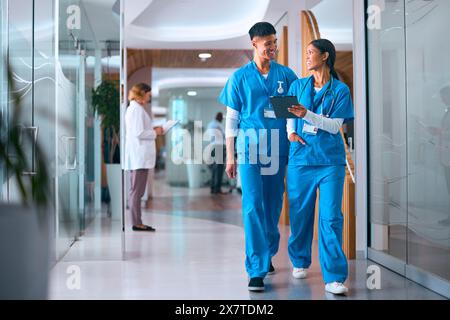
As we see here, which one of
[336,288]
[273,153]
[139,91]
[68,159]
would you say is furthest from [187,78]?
[336,288]

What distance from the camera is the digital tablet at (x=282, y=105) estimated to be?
11.4ft

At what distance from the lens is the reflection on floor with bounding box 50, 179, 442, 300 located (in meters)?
3.48

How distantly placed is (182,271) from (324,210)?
1146mm

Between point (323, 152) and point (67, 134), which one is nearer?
point (323, 152)

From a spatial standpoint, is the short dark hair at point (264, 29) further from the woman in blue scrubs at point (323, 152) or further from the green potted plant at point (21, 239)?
the green potted plant at point (21, 239)

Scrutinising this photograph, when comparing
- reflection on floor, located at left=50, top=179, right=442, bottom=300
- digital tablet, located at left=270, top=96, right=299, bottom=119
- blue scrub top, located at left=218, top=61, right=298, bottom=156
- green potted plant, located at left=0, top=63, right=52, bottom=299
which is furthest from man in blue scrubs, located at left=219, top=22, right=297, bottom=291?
green potted plant, located at left=0, top=63, right=52, bottom=299

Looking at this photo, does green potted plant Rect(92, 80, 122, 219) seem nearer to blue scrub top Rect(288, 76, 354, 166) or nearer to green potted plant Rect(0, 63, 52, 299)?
blue scrub top Rect(288, 76, 354, 166)

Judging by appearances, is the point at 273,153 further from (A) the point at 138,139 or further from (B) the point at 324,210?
(A) the point at 138,139

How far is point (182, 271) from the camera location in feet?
13.7

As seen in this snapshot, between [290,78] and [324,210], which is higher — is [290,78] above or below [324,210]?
above

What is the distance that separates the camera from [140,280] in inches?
152

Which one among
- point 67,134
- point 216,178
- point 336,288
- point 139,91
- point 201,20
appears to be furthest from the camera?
point 216,178

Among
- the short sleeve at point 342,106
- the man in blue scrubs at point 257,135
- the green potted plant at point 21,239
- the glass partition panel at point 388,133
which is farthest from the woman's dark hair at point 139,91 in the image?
the green potted plant at point 21,239
